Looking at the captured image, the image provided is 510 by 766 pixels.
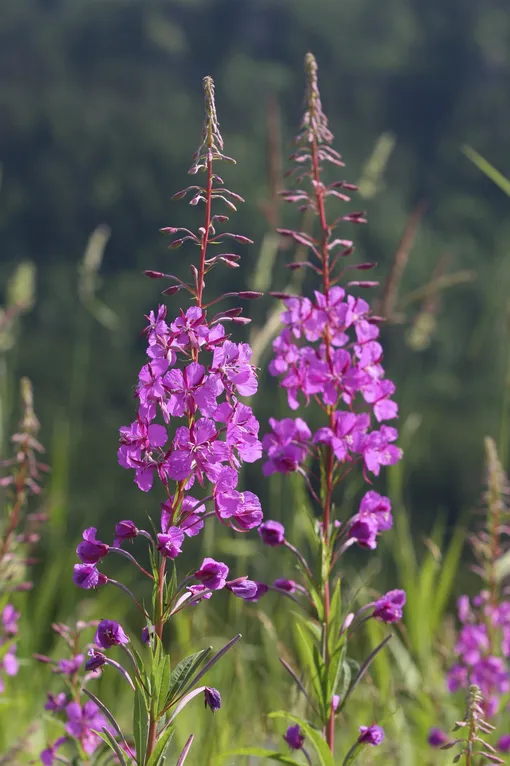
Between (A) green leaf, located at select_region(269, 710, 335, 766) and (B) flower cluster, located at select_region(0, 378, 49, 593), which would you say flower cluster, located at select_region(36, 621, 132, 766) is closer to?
(B) flower cluster, located at select_region(0, 378, 49, 593)

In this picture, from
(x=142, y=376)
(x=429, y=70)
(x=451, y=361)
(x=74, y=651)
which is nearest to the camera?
(x=142, y=376)

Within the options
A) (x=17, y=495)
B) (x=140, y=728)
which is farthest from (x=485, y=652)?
(x=140, y=728)

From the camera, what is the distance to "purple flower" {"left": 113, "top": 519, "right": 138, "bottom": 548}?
1781mm

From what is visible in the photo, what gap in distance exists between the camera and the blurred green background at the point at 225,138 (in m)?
85.1

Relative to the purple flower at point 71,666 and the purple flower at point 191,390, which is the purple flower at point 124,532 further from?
the purple flower at point 71,666

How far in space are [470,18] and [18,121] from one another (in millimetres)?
76794

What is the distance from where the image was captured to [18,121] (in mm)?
138625

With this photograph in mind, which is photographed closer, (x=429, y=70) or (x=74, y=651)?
(x=74, y=651)

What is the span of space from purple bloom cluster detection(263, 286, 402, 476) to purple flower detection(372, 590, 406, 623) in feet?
1.00

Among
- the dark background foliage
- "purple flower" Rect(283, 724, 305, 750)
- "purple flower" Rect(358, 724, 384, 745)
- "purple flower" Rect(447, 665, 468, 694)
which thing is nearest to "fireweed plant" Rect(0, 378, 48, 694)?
"purple flower" Rect(283, 724, 305, 750)

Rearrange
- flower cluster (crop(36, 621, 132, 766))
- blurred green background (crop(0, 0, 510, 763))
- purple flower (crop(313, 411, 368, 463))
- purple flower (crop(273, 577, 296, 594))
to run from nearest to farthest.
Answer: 1. purple flower (crop(313, 411, 368, 463))
2. purple flower (crop(273, 577, 296, 594))
3. flower cluster (crop(36, 621, 132, 766))
4. blurred green background (crop(0, 0, 510, 763))

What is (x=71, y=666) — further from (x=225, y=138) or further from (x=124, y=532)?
(x=225, y=138)

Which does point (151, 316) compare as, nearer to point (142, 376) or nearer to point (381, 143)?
point (142, 376)

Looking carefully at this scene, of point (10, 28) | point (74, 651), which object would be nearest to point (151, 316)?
point (74, 651)
